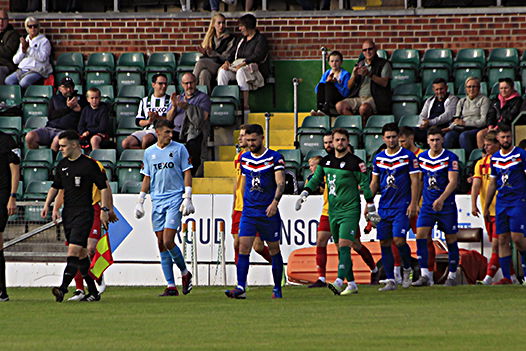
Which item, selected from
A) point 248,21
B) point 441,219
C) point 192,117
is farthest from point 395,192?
point 248,21

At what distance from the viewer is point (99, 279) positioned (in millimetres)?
15953

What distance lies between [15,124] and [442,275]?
8.83 metres

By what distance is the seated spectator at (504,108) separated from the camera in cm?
1900

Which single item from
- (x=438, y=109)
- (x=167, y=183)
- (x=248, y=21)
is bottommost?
(x=167, y=183)

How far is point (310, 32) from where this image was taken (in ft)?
78.9

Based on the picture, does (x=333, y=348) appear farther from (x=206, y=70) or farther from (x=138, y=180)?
(x=206, y=70)

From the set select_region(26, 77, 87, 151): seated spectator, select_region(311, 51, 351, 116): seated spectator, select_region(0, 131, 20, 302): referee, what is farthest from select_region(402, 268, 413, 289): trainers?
select_region(26, 77, 87, 151): seated spectator

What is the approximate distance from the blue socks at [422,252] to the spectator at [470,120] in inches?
160

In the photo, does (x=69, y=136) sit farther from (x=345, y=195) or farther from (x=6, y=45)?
(x=6, y=45)

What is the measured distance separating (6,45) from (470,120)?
936 cm

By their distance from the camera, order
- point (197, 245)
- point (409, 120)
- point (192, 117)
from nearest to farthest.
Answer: point (197, 245), point (192, 117), point (409, 120)

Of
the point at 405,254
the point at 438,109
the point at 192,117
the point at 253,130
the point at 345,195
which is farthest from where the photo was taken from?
the point at 192,117

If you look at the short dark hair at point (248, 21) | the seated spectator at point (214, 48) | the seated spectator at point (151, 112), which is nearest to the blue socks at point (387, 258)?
the seated spectator at point (151, 112)

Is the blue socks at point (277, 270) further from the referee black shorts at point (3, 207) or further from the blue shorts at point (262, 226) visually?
the referee black shorts at point (3, 207)
